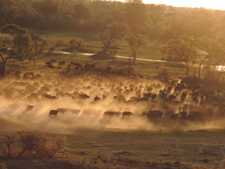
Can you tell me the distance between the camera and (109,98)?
41.2 meters

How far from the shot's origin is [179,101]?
4191 centimetres

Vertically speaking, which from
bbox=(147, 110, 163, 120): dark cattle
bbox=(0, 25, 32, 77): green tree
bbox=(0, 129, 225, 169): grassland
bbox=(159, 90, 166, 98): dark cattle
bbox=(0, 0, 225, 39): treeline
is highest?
bbox=(0, 0, 225, 39): treeline

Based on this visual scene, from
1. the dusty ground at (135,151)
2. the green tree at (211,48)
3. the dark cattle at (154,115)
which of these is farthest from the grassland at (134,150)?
the green tree at (211,48)

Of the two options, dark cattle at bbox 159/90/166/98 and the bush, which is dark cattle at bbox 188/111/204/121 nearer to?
dark cattle at bbox 159/90/166/98

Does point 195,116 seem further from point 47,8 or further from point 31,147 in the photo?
point 47,8

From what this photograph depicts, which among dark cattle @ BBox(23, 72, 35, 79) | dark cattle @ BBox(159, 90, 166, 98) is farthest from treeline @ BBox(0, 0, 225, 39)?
dark cattle @ BBox(159, 90, 166, 98)

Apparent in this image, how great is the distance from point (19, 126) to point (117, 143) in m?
9.11

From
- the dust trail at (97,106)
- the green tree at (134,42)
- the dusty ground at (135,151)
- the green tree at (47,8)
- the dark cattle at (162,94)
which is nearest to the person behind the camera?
the dusty ground at (135,151)

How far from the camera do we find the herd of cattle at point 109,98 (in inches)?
1299

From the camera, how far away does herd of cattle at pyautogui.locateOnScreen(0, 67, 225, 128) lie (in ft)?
108

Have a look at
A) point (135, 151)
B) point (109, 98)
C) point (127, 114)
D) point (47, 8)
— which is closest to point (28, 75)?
point (109, 98)

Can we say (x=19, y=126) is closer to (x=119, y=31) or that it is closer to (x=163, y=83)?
(x=163, y=83)

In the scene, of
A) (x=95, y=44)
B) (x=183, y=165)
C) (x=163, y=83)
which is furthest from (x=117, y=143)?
(x=95, y=44)

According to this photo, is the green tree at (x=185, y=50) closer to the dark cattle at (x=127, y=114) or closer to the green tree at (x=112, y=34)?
the green tree at (x=112, y=34)
